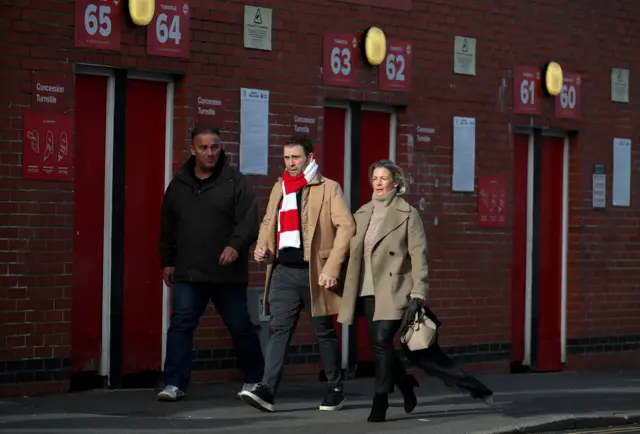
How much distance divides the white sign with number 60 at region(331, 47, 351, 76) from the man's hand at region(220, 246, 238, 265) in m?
3.31

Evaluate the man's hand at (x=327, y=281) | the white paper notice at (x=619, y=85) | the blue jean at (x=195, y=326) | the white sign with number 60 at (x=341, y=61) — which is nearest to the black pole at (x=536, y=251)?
the white paper notice at (x=619, y=85)

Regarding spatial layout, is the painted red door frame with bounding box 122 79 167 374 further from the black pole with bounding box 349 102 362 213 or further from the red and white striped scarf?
the black pole with bounding box 349 102 362 213

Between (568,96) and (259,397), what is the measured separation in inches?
292

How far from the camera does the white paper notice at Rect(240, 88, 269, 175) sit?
14461 mm

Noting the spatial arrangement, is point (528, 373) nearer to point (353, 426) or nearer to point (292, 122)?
point (292, 122)

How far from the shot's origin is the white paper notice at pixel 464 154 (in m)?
16.7

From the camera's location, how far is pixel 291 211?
39.9ft

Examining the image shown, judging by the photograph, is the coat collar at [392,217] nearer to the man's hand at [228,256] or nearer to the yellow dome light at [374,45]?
the man's hand at [228,256]

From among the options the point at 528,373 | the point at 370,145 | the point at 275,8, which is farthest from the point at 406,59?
the point at 528,373

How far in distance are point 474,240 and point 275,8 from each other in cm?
367

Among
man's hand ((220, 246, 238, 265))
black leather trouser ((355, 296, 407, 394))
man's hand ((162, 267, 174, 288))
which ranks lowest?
black leather trouser ((355, 296, 407, 394))

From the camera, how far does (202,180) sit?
12.7 m

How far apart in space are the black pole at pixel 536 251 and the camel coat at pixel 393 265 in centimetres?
619

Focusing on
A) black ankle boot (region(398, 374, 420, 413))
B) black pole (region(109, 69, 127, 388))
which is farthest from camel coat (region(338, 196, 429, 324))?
black pole (region(109, 69, 127, 388))
